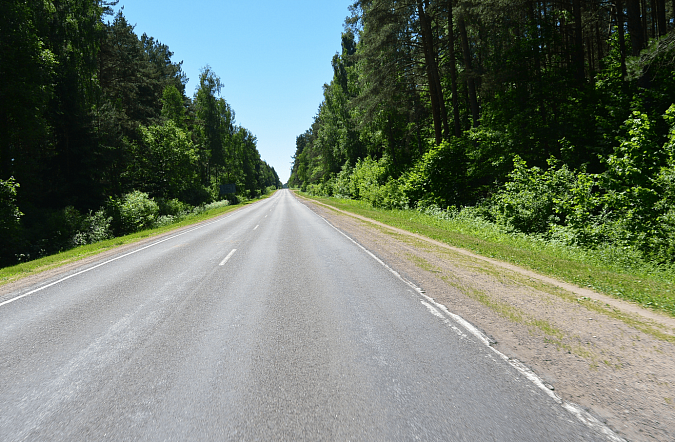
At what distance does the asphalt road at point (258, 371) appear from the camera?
2.75 meters

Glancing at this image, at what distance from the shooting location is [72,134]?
23.0 metres

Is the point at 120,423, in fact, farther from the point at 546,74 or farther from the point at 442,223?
the point at 546,74

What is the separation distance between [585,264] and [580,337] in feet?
18.4

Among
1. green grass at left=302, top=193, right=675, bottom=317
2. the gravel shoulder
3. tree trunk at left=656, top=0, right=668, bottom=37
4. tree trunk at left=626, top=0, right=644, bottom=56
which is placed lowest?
green grass at left=302, top=193, right=675, bottom=317

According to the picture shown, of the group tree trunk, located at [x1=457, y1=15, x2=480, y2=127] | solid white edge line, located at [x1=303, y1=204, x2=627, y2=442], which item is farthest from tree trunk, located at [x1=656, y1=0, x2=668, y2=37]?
solid white edge line, located at [x1=303, y1=204, x2=627, y2=442]

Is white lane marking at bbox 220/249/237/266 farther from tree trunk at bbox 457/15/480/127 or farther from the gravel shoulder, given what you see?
tree trunk at bbox 457/15/480/127

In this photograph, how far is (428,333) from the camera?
459 cm

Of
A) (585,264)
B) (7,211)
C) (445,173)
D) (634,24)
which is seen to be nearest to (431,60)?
(445,173)

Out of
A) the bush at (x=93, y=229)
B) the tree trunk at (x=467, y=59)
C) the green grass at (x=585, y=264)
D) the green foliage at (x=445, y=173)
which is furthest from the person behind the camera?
the green foliage at (x=445, y=173)

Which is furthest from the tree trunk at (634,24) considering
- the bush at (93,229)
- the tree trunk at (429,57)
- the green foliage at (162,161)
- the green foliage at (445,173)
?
the green foliage at (162,161)

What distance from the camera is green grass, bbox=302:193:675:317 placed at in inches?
243

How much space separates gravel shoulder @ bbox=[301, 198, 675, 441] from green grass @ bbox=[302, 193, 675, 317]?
17.7 inches

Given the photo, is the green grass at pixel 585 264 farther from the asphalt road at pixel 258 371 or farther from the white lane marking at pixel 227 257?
the white lane marking at pixel 227 257

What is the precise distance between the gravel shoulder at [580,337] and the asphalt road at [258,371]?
0.39 metres
